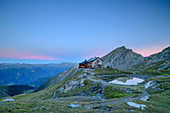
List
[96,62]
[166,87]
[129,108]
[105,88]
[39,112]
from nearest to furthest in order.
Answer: [39,112], [129,108], [166,87], [105,88], [96,62]

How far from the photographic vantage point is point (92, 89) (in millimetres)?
35719

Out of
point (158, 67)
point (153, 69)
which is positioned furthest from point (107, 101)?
point (158, 67)

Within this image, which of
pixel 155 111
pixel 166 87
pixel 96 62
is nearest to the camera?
pixel 155 111

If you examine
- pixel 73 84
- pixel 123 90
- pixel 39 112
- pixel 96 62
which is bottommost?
pixel 73 84

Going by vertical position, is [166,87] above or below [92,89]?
above

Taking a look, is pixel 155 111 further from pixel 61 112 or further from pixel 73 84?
pixel 73 84

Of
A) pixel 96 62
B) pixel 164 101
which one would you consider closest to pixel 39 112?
pixel 164 101

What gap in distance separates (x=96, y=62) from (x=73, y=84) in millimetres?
46114

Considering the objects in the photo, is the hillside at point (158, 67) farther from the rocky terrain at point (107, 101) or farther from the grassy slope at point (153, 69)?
the rocky terrain at point (107, 101)

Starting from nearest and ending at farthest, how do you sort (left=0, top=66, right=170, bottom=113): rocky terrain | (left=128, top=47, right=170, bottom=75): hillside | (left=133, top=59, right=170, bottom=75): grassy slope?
1. (left=0, top=66, right=170, bottom=113): rocky terrain
2. (left=133, top=59, right=170, bottom=75): grassy slope
3. (left=128, top=47, right=170, bottom=75): hillside

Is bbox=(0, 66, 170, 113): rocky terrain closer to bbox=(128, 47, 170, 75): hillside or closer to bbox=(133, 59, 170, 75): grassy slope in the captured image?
bbox=(133, 59, 170, 75): grassy slope

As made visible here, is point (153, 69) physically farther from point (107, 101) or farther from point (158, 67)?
point (107, 101)

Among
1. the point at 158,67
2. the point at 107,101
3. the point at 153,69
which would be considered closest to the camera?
the point at 107,101

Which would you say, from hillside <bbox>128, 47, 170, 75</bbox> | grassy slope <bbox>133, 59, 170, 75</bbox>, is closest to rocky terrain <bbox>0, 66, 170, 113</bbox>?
grassy slope <bbox>133, 59, 170, 75</bbox>
